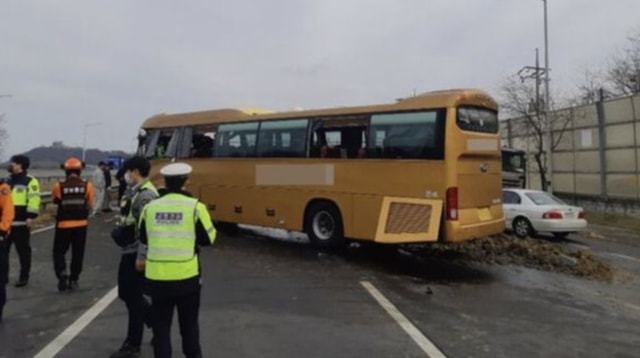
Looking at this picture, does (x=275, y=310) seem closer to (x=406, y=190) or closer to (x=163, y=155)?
(x=406, y=190)

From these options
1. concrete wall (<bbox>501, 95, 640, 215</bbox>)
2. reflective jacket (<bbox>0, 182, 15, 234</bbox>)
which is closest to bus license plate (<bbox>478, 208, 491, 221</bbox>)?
reflective jacket (<bbox>0, 182, 15, 234</bbox>)

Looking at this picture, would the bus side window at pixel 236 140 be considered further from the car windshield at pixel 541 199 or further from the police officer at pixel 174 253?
the police officer at pixel 174 253

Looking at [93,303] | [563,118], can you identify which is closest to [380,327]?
[93,303]

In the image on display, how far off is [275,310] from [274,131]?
7023mm

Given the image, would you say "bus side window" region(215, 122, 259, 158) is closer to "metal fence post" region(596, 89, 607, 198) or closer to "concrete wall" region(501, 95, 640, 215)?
"concrete wall" region(501, 95, 640, 215)

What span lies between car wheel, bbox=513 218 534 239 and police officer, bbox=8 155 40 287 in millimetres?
13652

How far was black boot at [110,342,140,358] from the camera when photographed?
5.85 meters

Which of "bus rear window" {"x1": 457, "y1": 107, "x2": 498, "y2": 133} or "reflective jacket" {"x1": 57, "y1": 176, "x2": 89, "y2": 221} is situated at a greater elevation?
"bus rear window" {"x1": 457, "y1": 107, "x2": 498, "y2": 133}

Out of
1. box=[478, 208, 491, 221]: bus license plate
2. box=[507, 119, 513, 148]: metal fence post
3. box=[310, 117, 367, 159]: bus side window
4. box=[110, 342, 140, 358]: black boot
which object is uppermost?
box=[507, 119, 513, 148]: metal fence post

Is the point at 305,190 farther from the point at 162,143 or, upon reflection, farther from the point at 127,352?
the point at 127,352

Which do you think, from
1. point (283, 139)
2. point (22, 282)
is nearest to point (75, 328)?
point (22, 282)

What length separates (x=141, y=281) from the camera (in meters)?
5.85

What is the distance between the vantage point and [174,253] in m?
4.86

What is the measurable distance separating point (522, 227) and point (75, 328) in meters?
14.6
